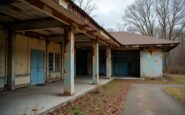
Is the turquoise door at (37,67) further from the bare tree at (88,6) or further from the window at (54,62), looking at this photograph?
the bare tree at (88,6)

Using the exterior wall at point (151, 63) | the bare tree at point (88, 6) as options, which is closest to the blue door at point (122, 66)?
the exterior wall at point (151, 63)

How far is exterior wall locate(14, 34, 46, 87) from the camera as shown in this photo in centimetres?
905

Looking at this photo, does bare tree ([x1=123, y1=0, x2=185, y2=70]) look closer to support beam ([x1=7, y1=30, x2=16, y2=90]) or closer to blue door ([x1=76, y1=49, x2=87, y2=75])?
blue door ([x1=76, y1=49, x2=87, y2=75])

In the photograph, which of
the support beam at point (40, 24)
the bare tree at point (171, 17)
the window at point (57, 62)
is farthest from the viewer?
the bare tree at point (171, 17)

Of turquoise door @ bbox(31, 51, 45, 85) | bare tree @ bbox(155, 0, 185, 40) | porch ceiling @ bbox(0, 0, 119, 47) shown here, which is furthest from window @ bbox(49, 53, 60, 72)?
bare tree @ bbox(155, 0, 185, 40)

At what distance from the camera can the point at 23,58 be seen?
955 cm

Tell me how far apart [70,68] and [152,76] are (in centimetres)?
1160

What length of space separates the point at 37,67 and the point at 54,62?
2305 millimetres

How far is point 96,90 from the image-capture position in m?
9.09

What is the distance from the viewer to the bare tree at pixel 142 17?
3581cm

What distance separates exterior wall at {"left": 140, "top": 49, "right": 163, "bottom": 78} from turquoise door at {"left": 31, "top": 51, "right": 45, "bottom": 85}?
31.7ft

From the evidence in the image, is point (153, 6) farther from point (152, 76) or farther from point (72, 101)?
point (72, 101)

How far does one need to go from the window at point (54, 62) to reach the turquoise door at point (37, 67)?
3.84ft

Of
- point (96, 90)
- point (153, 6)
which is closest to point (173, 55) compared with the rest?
point (153, 6)
